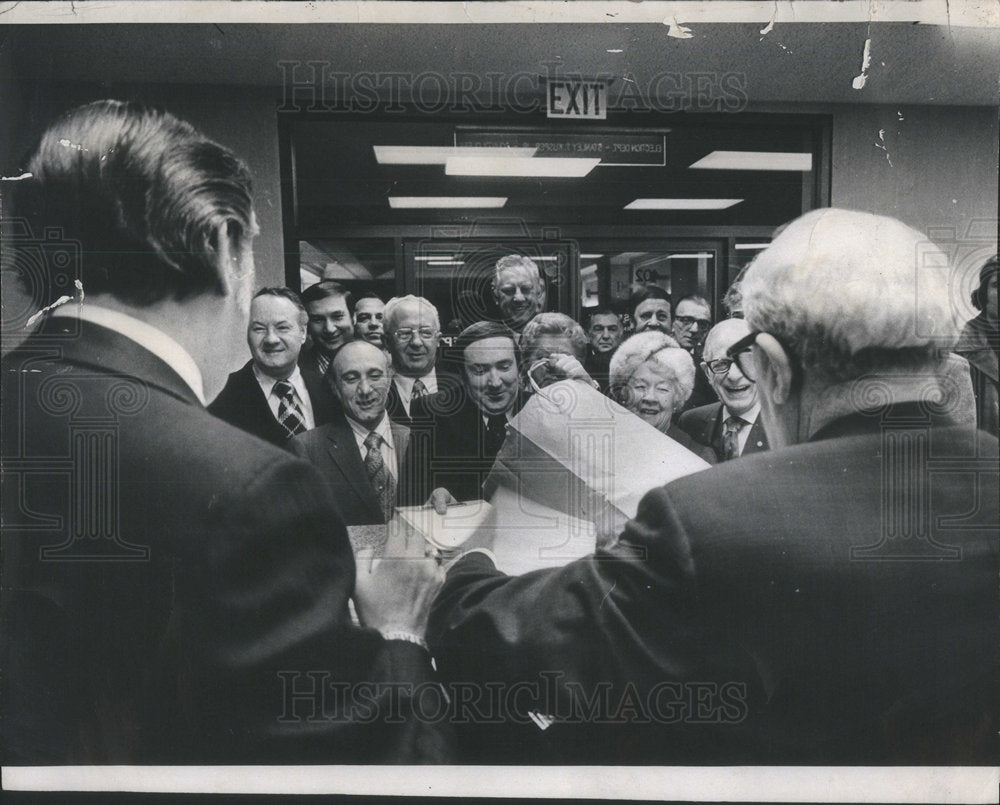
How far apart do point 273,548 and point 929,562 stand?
8.11 ft

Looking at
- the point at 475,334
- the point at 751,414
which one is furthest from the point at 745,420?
the point at 475,334

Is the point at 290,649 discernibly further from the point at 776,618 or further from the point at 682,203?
the point at 682,203

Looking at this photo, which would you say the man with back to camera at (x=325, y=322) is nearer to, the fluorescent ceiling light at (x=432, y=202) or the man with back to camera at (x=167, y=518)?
the man with back to camera at (x=167, y=518)

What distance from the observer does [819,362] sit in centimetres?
316

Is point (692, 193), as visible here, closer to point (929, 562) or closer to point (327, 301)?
point (327, 301)

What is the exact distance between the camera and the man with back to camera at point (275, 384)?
10.4 feet

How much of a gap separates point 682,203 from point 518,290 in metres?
0.70

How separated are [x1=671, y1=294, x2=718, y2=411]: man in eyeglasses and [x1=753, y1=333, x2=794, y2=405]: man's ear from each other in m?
0.19

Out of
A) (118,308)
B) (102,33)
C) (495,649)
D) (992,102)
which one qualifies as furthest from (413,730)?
(992,102)

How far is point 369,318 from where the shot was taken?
319cm

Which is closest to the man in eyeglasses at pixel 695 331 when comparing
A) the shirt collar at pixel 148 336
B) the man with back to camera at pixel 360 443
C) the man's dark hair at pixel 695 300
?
the man's dark hair at pixel 695 300

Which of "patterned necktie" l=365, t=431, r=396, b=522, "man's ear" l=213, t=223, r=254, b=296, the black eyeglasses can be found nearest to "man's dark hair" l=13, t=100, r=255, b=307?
"man's ear" l=213, t=223, r=254, b=296

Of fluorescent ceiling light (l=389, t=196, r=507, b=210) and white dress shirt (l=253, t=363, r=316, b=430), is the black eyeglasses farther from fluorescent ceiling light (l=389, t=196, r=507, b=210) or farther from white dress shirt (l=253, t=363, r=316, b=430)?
white dress shirt (l=253, t=363, r=316, b=430)

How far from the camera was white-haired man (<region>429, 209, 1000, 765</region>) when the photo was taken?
315 centimetres
